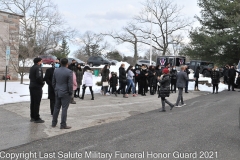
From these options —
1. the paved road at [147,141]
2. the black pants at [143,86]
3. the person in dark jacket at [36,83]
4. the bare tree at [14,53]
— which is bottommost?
the paved road at [147,141]

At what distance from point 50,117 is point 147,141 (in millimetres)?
3817

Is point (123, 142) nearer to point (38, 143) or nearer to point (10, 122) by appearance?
point (38, 143)

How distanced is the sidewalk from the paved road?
0.48 m

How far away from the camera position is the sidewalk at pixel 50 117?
22.5ft

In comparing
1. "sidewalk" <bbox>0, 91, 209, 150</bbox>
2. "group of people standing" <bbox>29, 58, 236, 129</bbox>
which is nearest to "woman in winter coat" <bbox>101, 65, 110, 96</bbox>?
"group of people standing" <bbox>29, 58, 236, 129</bbox>

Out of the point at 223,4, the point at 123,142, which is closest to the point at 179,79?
the point at 123,142

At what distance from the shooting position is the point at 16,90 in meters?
14.3

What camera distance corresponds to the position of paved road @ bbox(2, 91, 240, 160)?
5547mm

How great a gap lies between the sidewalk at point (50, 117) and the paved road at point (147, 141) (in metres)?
0.48

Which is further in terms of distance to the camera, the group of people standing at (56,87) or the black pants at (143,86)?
the black pants at (143,86)

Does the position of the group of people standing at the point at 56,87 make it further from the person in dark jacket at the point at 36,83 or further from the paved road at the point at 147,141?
the paved road at the point at 147,141

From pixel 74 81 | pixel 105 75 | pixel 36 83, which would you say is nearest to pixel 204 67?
pixel 105 75

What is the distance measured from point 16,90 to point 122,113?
6267 mm

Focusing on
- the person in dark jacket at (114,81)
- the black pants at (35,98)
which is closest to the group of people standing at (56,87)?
the black pants at (35,98)
